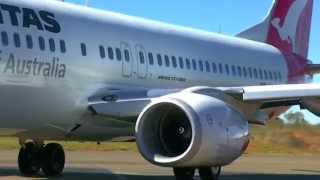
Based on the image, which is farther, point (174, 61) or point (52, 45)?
point (174, 61)

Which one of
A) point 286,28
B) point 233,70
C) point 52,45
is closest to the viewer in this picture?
point 52,45

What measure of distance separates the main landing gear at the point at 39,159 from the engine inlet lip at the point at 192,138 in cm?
469

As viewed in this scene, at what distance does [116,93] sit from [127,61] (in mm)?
1073

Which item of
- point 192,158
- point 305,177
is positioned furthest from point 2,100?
point 305,177

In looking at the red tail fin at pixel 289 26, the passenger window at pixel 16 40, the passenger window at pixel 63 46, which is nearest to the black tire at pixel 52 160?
the passenger window at pixel 63 46

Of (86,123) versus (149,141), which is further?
(86,123)

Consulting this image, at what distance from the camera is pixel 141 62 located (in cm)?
1530

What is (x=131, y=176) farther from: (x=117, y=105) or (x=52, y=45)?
(x=52, y=45)

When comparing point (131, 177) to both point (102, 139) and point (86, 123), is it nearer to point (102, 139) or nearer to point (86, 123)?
point (102, 139)

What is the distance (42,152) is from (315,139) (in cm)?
2756

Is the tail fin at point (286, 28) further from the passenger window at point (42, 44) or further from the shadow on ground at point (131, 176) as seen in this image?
the passenger window at point (42, 44)

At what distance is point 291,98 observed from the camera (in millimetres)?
13102

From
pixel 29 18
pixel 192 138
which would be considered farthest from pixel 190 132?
pixel 29 18

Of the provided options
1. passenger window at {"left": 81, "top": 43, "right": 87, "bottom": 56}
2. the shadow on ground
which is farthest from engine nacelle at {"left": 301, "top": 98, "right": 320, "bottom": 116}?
passenger window at {"left": 81, "top": 43, "right": 87, "bottom": 56}
